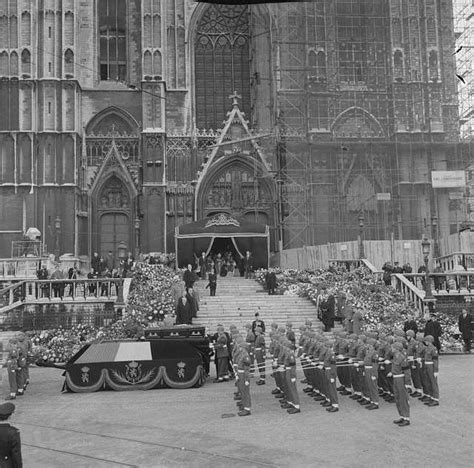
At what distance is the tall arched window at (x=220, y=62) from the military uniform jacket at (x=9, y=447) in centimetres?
3811

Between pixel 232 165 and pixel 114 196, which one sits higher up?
pixel 232 165

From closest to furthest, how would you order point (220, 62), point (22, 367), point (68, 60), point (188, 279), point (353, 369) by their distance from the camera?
1. point (353, 369)
2. point (22, 367)
3. point (188, 279)
4. point (68, 60)
5. point (220, 62)

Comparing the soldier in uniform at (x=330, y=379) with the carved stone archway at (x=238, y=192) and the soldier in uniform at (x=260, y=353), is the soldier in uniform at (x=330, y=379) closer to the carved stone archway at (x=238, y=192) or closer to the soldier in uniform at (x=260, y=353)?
the soldier in uniform at (x=260, y=353)

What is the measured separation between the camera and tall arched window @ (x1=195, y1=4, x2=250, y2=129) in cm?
4509

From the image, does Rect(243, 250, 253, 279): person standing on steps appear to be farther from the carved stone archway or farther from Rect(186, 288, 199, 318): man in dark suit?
Rect(186, 288, 199, 318): man in dark suit

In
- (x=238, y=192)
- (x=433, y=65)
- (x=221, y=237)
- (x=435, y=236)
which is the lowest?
(x=435, y=236)

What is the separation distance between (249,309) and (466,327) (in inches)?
311

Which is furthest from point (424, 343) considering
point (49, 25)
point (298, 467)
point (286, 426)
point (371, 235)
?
point (49, 25)

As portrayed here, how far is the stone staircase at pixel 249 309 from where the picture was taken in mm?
26469

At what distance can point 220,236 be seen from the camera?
120 feet

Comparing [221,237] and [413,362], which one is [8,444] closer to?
[413,362]

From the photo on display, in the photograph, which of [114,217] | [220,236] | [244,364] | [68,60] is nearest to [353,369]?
[244,364]

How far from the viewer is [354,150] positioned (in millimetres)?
40031

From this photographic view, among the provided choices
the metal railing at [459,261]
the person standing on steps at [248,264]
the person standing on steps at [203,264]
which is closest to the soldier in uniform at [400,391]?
the metal railing at [459,261]
